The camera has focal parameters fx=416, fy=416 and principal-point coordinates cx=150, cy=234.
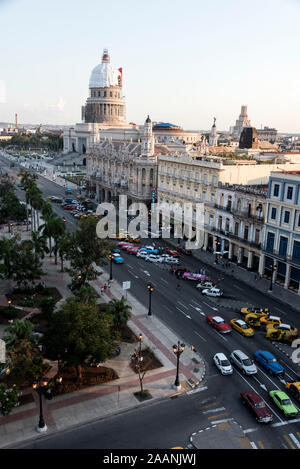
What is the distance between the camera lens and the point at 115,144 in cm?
10888

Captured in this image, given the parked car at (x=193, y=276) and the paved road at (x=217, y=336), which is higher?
the parked car at (x=193, y=276)

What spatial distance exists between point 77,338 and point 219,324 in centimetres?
1676

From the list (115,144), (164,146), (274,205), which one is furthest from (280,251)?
(115,144)

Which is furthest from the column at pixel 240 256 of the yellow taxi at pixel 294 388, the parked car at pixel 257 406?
the parked car at pixel 257 406

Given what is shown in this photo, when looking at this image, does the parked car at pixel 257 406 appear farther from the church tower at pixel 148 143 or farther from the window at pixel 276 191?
the church tower at pixel 148 143

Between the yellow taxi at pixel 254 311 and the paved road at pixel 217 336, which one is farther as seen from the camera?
the yellow taxi at pixel 254 311

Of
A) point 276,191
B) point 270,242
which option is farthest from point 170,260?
point 276,191

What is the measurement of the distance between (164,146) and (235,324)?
68.9 metres

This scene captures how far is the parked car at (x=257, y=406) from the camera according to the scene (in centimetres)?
2786

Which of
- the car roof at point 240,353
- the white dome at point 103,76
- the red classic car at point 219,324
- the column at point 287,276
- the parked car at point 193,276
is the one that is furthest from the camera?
the white dome at point 103,76

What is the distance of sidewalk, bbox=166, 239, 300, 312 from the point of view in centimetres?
4912

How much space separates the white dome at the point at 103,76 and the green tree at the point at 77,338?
176052 millimetres

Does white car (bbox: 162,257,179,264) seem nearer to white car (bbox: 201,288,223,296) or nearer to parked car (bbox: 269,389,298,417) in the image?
white car (bbox: 201,288,223,296)

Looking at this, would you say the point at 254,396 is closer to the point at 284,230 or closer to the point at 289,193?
the point at 284,230
